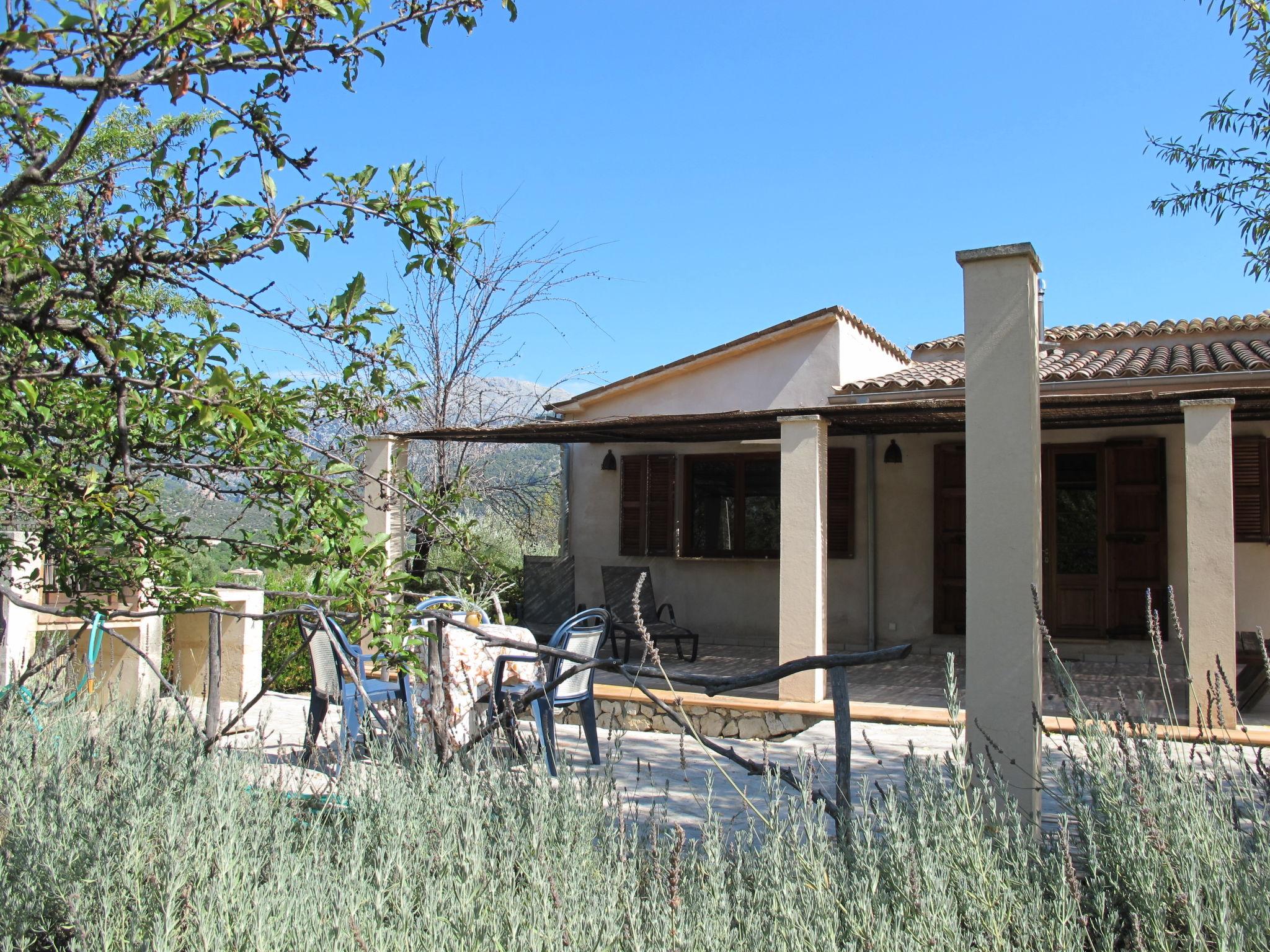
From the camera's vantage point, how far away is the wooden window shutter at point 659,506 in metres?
12.2

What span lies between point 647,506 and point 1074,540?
4.85 metres

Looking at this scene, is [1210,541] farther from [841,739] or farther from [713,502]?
[713,502]

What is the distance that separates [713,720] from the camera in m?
7.49

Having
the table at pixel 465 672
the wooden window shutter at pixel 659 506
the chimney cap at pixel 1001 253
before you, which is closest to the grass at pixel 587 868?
the chimney cap at pixel 1001 253

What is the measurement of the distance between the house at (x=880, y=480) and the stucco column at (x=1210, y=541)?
0.39 m

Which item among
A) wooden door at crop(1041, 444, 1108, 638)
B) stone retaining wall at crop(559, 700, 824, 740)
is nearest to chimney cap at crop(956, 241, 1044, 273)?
stone retaining wall at crop(559, 700, 824, 740)

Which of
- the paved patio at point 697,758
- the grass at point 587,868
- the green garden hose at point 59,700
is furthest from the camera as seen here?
the paved patio at point 697,758

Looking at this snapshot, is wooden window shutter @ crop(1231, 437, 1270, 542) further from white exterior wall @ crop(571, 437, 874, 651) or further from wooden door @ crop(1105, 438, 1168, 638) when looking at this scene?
white exterior wall @ crop(571, 437, 874, 651)

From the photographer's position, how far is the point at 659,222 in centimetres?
1800

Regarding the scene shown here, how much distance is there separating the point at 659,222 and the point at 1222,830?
16408 mm

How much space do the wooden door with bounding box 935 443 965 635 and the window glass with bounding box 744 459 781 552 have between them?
6.53 feet

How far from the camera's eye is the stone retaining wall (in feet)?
24.0

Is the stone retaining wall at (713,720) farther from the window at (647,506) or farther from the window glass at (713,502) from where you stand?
the window glass at (713,502)

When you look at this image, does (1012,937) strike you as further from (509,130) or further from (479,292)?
(479,292)
